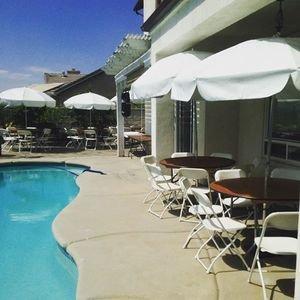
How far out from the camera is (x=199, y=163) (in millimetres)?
8141

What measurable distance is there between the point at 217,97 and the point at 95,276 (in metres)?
2.59

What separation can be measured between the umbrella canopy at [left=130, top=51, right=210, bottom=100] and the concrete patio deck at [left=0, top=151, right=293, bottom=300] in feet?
7.57

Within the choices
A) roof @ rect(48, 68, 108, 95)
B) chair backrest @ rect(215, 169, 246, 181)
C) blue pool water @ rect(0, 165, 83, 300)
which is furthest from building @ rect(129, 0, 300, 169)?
roof @ rect(48, 68, 108, 95)

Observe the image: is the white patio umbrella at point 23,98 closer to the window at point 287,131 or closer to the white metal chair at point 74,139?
the white metal chair at point 74,139

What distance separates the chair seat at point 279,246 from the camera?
4.18 meters

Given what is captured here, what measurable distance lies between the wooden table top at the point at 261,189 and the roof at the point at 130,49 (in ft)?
23.6

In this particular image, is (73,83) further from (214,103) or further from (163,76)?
(163,76)

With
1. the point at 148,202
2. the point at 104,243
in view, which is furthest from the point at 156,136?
the point at 104,243

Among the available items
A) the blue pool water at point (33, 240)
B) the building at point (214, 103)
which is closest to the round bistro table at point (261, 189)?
the blue pool water at point (33, 240)

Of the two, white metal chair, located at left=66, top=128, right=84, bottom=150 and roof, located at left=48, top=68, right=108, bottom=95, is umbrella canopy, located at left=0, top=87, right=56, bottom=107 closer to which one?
white metal chair, located at left=66, top=128, right=84, bottom=150

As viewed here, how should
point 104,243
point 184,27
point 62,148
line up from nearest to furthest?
point 104,243 → point 184,27 → point 62,148

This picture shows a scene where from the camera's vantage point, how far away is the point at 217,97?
4.54 m

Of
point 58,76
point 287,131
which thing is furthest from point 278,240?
point 58,76

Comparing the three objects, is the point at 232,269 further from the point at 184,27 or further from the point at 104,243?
the point at 184,27
